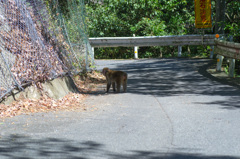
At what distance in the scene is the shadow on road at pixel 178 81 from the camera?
10.0 m

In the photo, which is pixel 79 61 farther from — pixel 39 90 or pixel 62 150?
pixel 62 150

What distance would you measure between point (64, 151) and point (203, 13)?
1470cm

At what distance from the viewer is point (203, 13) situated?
58.2 ft

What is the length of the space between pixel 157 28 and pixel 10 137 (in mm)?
17569

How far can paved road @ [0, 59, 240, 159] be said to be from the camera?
488 cm

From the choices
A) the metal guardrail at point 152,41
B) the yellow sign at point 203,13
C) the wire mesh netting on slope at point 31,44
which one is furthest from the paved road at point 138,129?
the metal guardrail at point 152,41

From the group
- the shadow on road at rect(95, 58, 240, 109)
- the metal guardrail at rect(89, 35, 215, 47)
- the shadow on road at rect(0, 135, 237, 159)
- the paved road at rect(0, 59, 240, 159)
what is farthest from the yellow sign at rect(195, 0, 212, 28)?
the shadow on road at rect(0, 135, 237, 159)

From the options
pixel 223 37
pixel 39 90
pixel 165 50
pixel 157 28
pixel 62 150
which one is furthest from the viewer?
pixel 165 50

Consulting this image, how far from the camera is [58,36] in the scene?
1129 centimetres

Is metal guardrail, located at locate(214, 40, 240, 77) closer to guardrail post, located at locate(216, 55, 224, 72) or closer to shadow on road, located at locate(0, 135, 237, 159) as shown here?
guardrail post, located at locate(216, 55, 224, 72)

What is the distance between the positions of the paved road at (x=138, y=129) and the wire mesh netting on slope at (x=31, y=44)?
4.51 feet

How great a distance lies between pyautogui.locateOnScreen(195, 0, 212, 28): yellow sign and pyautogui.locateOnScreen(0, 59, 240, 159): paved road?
26.6 feet

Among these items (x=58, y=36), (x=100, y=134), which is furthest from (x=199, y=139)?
(x=58, y=36)

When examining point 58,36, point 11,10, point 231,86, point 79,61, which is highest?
point 11,10
